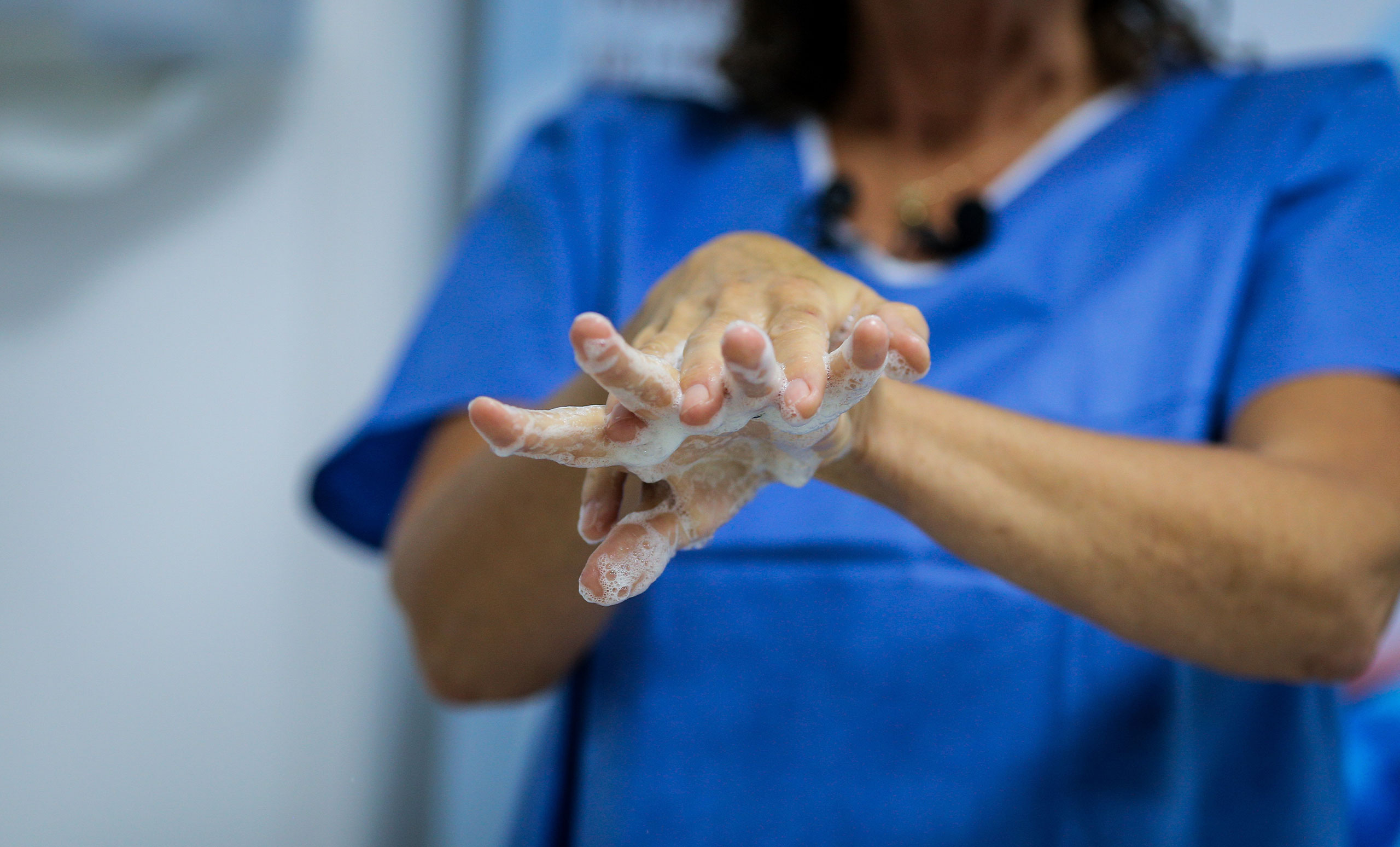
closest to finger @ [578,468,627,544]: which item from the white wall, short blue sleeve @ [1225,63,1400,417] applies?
short blue sleeve @ [1225,63,1400,417]

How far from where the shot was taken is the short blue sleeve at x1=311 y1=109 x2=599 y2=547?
1.74 ft

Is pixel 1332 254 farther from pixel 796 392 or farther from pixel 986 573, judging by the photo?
pixel 796 392

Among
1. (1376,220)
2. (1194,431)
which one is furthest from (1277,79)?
(1194,431)

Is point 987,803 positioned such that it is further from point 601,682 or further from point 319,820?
point 319,820

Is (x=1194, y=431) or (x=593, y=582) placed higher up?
(x=593, y=582)

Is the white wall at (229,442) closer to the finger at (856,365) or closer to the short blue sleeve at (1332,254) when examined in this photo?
the finger at (856,365)

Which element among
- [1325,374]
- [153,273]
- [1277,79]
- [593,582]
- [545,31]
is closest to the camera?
[593,582]

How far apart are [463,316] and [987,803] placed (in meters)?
0.35

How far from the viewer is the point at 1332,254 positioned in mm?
481

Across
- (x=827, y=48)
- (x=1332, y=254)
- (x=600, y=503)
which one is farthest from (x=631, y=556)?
(x=827, y=48)

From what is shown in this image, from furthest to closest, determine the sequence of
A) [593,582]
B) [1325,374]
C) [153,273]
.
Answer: [153,273]
[1325,374]
[593,582]

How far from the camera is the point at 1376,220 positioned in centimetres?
Answer: 49

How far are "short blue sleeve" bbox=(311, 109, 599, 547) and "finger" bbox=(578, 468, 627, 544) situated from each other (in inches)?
8.5

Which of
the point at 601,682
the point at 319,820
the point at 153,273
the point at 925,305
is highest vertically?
the point at 153,273
